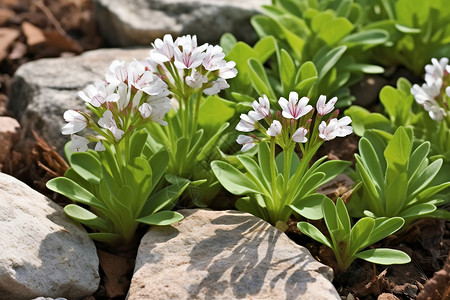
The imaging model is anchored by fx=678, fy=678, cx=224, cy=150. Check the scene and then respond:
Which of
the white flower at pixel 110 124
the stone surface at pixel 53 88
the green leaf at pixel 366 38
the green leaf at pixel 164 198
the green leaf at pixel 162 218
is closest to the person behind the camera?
the white flower at pixel 110 124

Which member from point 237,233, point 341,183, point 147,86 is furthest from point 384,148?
point 147,86

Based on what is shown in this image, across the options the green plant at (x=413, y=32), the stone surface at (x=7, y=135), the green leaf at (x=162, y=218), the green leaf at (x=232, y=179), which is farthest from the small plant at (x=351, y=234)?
the stone surface at (x=7, y=135)

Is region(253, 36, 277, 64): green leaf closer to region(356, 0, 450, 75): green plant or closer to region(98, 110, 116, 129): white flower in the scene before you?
region(356, 0, 450, 75): green plant

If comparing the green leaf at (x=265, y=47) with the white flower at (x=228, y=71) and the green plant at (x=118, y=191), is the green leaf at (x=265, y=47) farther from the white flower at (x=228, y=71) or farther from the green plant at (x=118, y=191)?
the green plant at (x=118, y=191)

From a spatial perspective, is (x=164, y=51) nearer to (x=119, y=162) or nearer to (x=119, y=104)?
(x=119, y=104)

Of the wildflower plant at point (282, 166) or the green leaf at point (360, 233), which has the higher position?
the wildflower plant at point (282, 166)

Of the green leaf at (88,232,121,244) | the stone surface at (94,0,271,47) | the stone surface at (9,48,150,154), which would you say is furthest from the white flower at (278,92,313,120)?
the stone surface at (94,0,271,47)

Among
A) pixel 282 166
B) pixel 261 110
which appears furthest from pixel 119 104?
pixel 282 166
